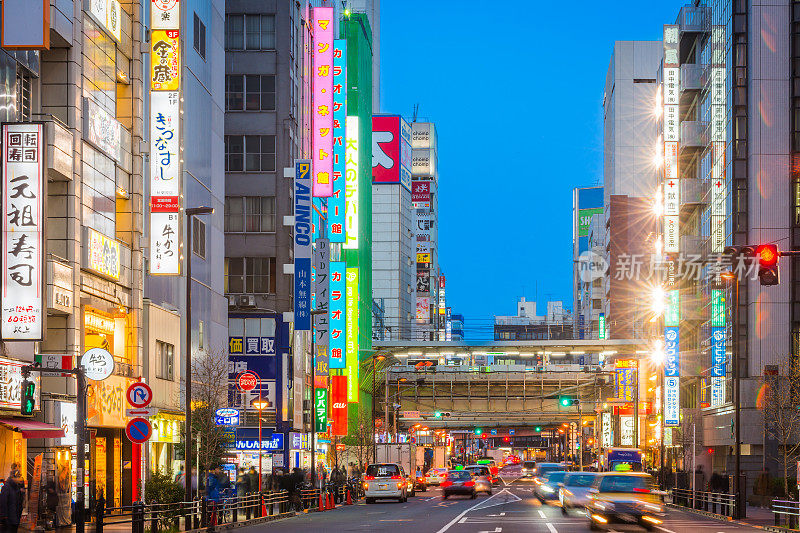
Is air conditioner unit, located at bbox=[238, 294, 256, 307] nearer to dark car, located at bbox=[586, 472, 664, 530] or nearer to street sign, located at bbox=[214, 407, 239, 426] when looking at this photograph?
street sign, located at bbox=[214, 407, 239, 426]

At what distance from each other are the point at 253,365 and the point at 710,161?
108 ft

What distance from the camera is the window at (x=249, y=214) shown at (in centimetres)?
7675

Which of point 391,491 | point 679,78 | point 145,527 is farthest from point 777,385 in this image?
point 145,527

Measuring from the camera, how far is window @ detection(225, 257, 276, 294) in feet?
251

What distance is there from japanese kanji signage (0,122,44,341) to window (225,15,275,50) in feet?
153

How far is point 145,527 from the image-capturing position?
3073 centimetres

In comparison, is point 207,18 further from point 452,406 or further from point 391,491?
point 452,406

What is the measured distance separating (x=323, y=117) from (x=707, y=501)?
36.9 m

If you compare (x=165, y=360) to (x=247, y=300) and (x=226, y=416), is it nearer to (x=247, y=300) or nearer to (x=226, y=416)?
(x=226, y=416)

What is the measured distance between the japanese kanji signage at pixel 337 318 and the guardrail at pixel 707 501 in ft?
89.4

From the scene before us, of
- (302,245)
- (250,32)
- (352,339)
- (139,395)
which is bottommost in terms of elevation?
(139,395)

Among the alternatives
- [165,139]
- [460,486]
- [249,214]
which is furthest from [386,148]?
[165,139]

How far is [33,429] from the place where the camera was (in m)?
32.2

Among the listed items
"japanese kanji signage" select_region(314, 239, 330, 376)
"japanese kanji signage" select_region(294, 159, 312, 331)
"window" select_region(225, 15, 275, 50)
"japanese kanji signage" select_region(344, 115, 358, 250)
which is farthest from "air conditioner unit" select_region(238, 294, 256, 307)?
"window" select_region(225, 15, 275, 50)
